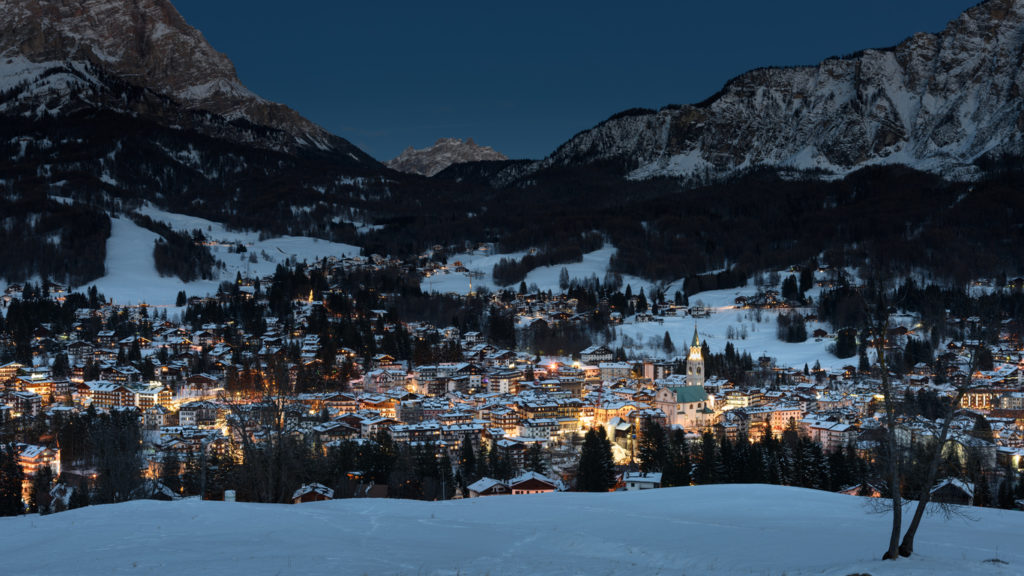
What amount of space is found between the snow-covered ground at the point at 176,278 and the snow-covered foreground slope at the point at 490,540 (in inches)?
4830

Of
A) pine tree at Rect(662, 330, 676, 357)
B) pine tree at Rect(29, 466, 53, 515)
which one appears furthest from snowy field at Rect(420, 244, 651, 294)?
pine tree at Rect(29, 466, 53, 515)

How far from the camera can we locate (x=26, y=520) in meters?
15.6

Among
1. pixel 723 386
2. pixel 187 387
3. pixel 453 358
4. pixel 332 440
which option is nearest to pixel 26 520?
pixel 332 440

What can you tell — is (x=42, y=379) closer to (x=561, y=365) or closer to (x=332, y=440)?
(x=332, y=440)

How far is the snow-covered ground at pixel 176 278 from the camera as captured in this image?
136 m

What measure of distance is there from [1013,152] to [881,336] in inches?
8700

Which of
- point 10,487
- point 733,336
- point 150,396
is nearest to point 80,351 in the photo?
point 150,396

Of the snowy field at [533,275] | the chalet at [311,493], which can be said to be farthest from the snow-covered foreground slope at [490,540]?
the snowy field at [533,275]

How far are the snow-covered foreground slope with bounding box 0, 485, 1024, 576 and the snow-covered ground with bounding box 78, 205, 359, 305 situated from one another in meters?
123

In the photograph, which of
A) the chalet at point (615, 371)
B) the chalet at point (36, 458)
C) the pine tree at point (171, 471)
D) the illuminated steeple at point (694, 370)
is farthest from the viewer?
the chalet at point (615, 371)

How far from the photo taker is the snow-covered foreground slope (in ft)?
38.4

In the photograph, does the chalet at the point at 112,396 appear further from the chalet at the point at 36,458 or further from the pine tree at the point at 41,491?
the pine tree at the point at 41,491

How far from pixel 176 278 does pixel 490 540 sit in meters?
145

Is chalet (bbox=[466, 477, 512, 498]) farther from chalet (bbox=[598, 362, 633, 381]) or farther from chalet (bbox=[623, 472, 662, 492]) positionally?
chalet (bbox=[598, 362, 633, 381])
